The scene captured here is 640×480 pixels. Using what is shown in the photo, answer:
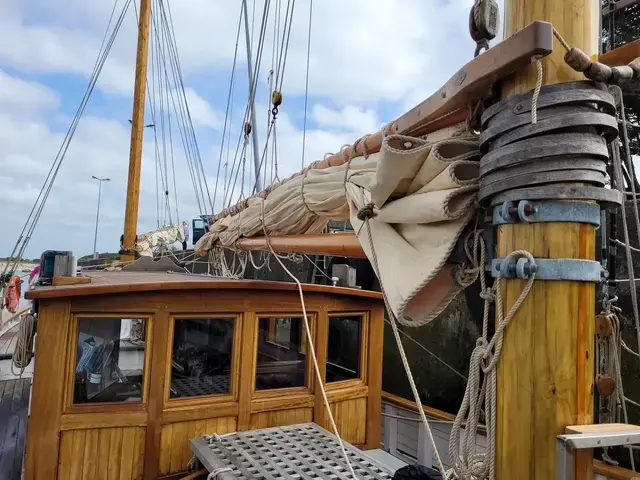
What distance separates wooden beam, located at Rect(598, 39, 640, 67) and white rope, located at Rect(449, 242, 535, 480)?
2.13 ft

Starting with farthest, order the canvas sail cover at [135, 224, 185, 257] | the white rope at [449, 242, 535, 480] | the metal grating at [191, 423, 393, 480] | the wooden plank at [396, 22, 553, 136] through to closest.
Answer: the canvas sail cover at [135, 224, 185, 257] → the metal grating at [191, 423, 393, 480] → the white rope at [449, 242, 535, 480] → the wooden plank at [396, 22, 553, 136]

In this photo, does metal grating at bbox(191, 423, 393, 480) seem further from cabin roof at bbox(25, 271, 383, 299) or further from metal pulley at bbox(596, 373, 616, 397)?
metal pulley at bbox(596, 373, 616, 397)

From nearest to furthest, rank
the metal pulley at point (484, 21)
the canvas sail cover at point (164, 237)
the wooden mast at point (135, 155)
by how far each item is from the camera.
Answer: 1. the metal pulley at point (484, 21)
2. the wooden mast at point (135, 155)
3. the canvas sail cover at point (164, 237)

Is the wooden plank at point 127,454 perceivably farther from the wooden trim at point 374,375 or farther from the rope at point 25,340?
the wooden trim at point 374,375

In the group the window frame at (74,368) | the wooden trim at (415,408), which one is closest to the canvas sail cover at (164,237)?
the wooden trim at (415,408)

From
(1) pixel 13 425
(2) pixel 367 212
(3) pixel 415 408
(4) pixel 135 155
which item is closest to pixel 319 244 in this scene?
(2) pixel 367 212

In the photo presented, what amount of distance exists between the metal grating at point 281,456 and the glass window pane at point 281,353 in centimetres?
42

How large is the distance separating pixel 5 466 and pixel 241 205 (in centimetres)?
305

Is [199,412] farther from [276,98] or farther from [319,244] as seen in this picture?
[276,98]

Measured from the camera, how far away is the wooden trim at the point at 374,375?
178 inches

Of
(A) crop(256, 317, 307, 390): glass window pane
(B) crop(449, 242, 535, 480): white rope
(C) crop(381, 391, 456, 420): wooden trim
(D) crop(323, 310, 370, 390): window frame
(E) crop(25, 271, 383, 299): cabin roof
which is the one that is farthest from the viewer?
(C) crop(381, 391, 456, 420): wooden trim

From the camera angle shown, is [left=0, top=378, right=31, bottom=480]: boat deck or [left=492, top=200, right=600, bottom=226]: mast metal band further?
[left=0, top=378, right=31, bottom=480]: boat deck

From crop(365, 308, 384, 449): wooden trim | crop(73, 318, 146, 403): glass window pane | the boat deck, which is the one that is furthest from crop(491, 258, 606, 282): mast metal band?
the boat deck

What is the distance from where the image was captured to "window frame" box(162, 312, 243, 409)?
3434mm
